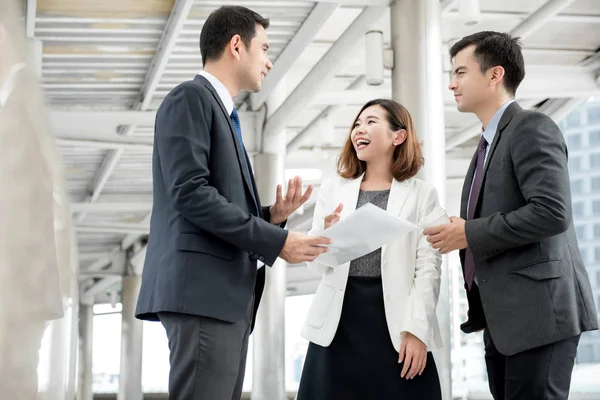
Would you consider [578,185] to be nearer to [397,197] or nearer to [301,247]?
[397,197]

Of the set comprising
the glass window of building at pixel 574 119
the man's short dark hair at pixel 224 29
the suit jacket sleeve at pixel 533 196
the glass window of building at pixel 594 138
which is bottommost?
the suit jacket sleeve at pixel 533 196

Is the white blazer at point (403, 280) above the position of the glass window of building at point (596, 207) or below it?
below

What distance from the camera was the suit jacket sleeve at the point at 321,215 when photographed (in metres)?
3.33

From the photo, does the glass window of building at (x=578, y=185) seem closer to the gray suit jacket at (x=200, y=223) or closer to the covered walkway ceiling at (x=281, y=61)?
the covered walkway ceiling at (x=281, y=61)

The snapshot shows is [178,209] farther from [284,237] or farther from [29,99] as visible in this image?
[29,99]

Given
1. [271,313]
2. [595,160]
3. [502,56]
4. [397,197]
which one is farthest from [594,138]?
[397,197]

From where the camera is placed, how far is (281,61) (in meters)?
9.81

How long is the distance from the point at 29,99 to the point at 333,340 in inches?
90.3

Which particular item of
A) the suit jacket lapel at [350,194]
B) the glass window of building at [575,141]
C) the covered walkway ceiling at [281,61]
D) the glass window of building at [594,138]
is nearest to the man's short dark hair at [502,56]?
the suit jacket lapel at [350,194]

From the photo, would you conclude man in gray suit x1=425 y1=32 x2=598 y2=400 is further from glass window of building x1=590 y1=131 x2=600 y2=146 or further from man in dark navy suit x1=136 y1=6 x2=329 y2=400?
glass window of building x1=590 y1=131 x2=600 y2=146

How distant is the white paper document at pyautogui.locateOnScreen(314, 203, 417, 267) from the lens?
2738mm

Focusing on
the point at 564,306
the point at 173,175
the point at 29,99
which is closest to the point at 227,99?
the point at 173,175

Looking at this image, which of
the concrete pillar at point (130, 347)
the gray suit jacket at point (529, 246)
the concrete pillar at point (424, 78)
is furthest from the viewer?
the concrete pillar at point (130, 347)

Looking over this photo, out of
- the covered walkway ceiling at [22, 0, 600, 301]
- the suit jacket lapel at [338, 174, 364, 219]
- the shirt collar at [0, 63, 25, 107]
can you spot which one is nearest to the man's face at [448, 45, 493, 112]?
the suit jacket lapel at [338, 174, 364, 219]
